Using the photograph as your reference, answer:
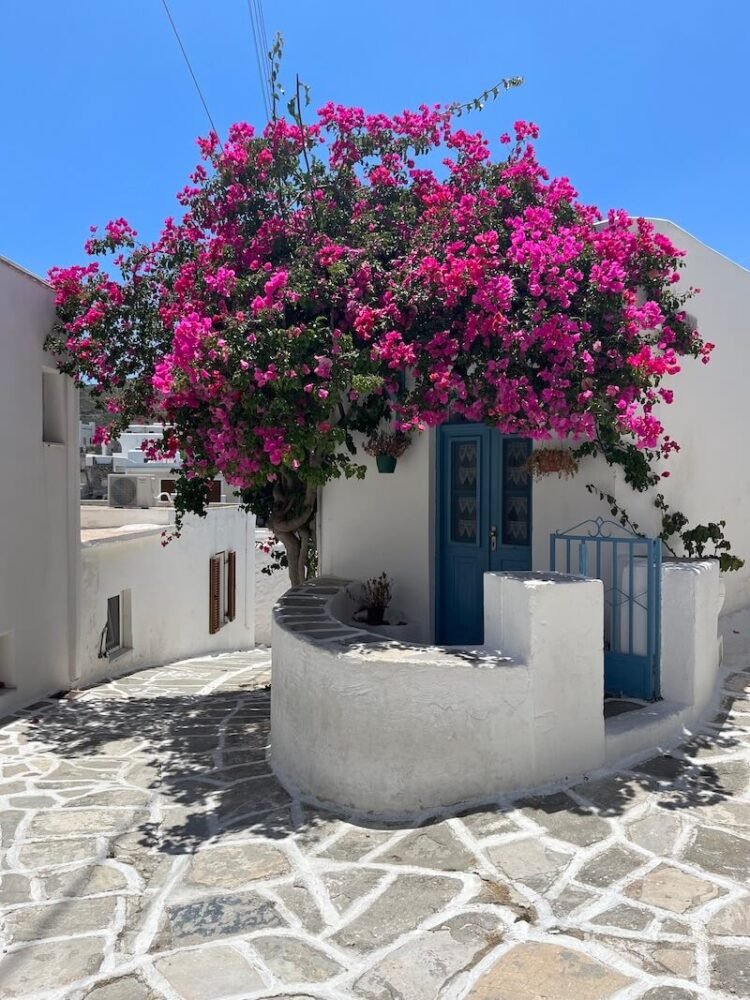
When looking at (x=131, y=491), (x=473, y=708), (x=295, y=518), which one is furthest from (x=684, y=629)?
(x=131, y=491)

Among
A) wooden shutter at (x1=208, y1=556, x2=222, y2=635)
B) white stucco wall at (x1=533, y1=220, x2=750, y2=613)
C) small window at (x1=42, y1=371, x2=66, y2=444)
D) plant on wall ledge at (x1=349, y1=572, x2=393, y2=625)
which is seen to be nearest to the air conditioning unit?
wooden shutter at (x1=208, y1=556, x2=222, y2=635)

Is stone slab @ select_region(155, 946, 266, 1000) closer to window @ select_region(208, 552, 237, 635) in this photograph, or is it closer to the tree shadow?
the tree shadow

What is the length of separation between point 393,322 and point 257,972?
15.2 ft

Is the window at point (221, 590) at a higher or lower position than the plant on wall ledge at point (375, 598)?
lower

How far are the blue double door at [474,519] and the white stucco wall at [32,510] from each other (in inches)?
194

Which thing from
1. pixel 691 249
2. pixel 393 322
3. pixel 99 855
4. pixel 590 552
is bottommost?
pixel 99 855

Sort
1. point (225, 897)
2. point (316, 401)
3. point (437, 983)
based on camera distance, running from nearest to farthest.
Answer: point (437, 983)
point (225, 897)
point (316, 401)

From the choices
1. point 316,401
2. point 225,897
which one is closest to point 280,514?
point 316,401

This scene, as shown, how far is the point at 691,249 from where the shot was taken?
28.0 ft

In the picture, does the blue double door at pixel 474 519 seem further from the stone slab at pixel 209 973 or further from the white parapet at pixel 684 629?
the stone slab at pixel 209 973

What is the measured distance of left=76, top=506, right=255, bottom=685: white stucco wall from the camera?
37.3ft

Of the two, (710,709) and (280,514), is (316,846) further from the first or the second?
(280,514)

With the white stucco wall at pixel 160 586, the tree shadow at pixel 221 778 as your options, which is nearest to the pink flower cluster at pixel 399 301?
the tree shadow at pixel 221 778

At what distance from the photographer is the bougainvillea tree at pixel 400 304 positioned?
19.7 feet
